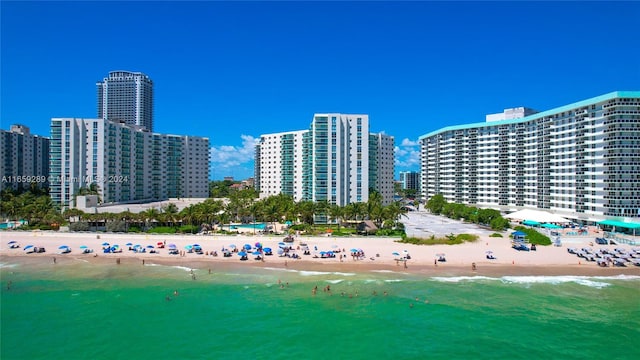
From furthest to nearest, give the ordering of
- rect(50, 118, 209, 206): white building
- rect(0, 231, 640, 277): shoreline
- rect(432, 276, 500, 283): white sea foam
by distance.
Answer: rect(50, 118, 209, 206): white building
rect(0, 231, 640, 277): shoreline
rect(432, 276, 500, 283): white sea foam

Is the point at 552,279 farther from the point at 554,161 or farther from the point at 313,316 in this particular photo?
the point at 554,161

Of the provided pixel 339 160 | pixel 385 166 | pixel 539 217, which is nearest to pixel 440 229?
pixel 539 217

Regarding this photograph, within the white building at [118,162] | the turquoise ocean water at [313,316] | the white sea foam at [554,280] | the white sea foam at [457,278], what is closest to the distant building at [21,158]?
the white building at [118,162]

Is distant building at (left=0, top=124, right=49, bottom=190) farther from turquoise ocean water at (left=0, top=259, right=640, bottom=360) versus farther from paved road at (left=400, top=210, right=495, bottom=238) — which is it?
paved road at (left=400, top=210, right=495, bottom=238)

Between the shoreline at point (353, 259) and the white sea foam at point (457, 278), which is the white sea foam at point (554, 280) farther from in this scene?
the white sea foam at point (457, 278)

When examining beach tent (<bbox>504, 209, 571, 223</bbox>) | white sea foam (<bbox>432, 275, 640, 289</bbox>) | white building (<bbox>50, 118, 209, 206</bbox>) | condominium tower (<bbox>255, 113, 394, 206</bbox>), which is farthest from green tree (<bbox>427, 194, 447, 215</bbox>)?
white building (<bbox>50, 118, 209, 206</bbox>)

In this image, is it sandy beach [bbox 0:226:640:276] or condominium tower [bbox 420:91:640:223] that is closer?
sandy beach [bbox 0:226:640:276]
